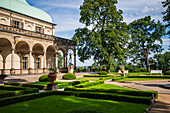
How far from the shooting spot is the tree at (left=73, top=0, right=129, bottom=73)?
2923 cm

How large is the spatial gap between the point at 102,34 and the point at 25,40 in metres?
15.7

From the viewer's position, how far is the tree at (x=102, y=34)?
29.2 metres

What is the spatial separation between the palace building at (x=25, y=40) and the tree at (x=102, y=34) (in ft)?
18.1

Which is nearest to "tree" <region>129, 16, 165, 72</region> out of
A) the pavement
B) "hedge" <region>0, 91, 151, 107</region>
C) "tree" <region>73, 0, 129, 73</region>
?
"tree" <region>73, 0, 129, 73</region>

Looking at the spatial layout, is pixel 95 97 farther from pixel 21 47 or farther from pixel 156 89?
pixel 21 47

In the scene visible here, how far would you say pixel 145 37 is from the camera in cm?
3884

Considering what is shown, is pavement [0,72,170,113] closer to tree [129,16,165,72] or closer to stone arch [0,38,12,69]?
stone arch [0,38,12,69]

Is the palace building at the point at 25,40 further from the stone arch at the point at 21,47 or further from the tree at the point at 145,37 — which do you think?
the tree at the point at 145,37

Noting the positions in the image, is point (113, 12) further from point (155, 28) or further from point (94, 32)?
point (155, 28)

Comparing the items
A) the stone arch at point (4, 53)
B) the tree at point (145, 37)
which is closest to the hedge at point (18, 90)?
the stone arch at point (4, 53)

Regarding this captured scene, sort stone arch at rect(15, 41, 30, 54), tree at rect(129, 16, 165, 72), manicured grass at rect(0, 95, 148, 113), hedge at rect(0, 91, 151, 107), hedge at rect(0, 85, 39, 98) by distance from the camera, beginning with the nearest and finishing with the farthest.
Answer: manicured grass at rect(0, 95, 148, 113), hedge at rect(0, 91, 151, 107), hedge at rect(0, 85, 39, 98), stone arch at rect(15, 41, 30, 54), tree at rect(129, 16, 165, 72)

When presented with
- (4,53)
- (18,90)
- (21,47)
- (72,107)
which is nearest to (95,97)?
(72,107)

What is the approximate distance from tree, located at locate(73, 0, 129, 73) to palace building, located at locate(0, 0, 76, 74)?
552 cm

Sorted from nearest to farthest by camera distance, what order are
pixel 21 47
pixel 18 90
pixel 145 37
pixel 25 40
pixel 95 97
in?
pixel 95 97, pixel 18 90, pixel 25 40, pixel 21 47, pixel 145 37
